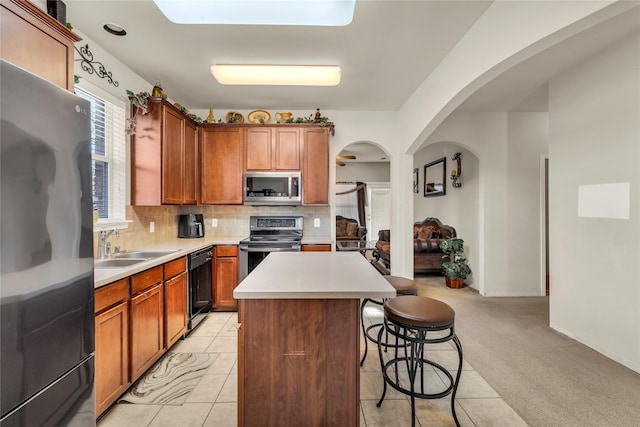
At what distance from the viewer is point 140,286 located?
1903 mm

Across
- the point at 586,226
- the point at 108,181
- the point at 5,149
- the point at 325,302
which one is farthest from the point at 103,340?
the point at 586,226

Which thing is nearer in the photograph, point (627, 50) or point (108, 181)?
point (627, 50)

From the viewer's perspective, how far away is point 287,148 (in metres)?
3.55

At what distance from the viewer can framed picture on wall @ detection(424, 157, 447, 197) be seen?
211 inches

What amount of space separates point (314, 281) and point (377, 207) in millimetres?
7278

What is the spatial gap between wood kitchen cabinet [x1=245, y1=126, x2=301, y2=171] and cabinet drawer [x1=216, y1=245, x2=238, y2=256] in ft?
3.46

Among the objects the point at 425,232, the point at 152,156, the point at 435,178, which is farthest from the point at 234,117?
the point at 435,178

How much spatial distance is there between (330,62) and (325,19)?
57 centimetres

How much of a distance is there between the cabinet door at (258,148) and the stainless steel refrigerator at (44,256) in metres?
2.40

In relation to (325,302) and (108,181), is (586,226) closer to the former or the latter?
(325,302)

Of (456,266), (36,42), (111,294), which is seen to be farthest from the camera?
(456,266)

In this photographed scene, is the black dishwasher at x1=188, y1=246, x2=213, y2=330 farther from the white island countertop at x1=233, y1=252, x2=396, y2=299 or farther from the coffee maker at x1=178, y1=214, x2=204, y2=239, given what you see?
the white island countertop at x1=233, y1=252, x2=396, y2=299

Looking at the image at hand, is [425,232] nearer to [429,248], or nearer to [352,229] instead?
[429,248]

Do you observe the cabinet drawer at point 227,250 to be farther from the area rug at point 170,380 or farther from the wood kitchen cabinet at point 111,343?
the wood kitchen cabinet at point 111,343
